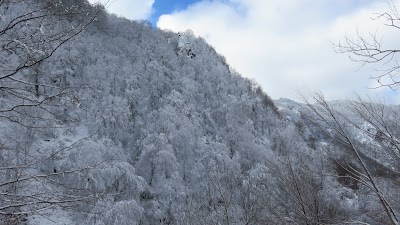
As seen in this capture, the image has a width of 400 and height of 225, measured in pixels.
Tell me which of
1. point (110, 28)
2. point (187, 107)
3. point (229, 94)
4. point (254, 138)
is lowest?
point (254, 138)

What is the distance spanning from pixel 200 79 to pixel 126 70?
37.9 feet

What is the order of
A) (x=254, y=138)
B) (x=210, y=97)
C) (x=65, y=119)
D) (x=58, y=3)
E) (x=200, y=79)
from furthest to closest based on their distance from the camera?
(x=200, y=79)
(x=210, y=97)
(x=254, y=138)
(x=65, y=119)
(x=58, y=3)

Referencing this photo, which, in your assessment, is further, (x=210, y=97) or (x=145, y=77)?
(x=210, y=97)

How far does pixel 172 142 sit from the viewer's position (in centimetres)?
3444

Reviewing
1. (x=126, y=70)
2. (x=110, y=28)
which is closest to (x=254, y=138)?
(x=126, y=70)

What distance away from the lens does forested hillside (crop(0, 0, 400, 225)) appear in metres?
5.96

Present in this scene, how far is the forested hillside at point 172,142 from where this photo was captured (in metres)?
5.96

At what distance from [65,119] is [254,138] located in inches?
Answer: 1622

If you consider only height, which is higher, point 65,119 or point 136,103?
point 136,103

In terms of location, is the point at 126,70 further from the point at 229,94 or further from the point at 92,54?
the point at 229,94

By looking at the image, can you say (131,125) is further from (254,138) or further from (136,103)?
(254,138)

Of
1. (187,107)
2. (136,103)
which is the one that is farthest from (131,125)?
(187,107)

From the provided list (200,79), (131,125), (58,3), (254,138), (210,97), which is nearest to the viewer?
(58,3)

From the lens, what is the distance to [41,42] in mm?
3166
